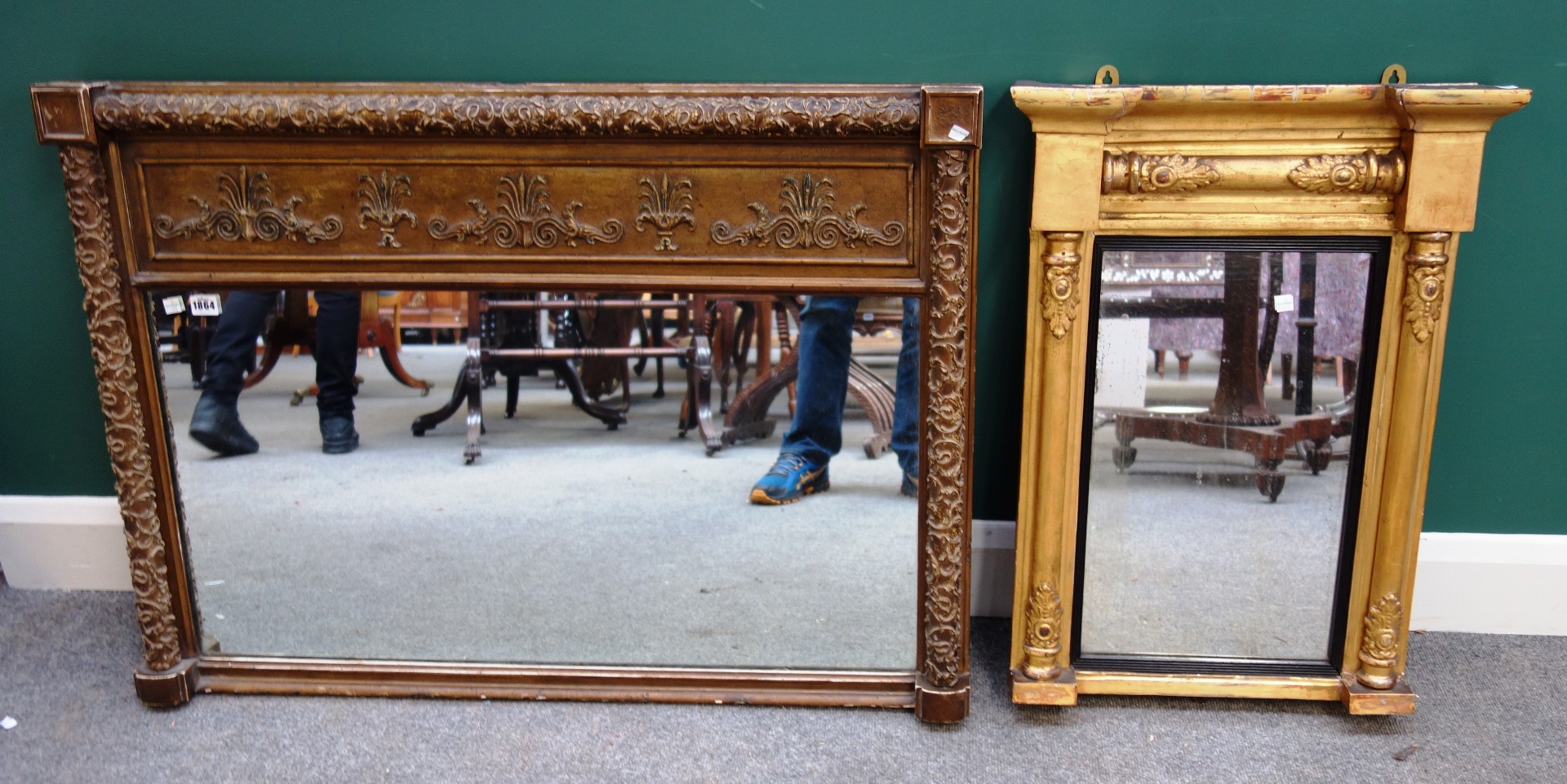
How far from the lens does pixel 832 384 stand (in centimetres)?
150

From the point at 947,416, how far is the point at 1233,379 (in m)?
0.48

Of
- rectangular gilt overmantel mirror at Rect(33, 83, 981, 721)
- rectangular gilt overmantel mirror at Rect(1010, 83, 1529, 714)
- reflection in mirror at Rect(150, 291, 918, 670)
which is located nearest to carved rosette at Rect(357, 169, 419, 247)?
rectangular gilt overmantel mirror at Rect(33, 83, 981, 721)

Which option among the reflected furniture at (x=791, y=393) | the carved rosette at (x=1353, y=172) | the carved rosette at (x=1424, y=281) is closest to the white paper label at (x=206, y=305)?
the reflected furniture at (x=791, y=393)

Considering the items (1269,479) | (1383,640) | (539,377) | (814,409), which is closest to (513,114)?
(539,377)

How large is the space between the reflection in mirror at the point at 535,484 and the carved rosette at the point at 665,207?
0.52 ft

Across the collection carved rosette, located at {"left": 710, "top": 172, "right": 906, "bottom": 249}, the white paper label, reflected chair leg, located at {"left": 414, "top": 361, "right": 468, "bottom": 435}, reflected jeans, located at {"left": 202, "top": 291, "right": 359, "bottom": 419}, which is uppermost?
carved rosette, located at {"left": 710, "top": 172, "right": 906, "bottom": 249}

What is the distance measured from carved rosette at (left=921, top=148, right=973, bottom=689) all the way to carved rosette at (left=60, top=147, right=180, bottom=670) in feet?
4.05

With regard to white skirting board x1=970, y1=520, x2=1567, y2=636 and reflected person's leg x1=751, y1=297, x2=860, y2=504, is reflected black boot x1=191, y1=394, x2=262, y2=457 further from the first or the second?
white skirting board x1=970, y1=520, x2=1567, y2=636

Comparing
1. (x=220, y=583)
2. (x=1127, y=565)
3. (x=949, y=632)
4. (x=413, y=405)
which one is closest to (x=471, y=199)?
(x=413, y=405)

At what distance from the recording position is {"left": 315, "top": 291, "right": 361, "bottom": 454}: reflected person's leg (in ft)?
4.83

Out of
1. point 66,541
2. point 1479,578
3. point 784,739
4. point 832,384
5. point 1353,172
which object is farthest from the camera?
point 66,541

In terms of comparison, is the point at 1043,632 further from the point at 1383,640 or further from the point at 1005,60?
the point at 1005,60

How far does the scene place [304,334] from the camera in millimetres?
1488

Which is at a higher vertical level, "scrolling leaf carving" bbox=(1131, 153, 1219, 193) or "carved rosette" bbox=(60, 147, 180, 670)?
"scrolling leaf carving" bbox=(1131, 153, 1219, 193)
